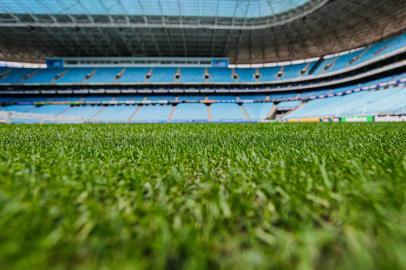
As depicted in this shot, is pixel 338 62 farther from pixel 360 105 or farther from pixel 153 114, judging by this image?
pixel 153 114

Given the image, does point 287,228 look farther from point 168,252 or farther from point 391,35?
point 391,35

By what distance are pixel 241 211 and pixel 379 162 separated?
131 centimetres

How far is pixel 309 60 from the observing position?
43.9m

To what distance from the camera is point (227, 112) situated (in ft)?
128

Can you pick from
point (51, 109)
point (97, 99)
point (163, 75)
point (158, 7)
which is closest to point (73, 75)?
point (97, 99)

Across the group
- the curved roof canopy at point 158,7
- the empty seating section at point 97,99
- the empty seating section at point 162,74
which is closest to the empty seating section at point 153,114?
the empty seating section at point 162,74

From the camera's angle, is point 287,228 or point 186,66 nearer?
point 287,228

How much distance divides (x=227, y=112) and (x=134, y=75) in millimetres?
20155

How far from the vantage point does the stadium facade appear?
28781mm

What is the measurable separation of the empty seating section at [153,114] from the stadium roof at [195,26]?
1182 cm

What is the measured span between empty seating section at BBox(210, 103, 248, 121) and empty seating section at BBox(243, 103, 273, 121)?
1.50m

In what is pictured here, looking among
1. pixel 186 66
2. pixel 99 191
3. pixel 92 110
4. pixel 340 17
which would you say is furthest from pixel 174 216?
pixel 186 66

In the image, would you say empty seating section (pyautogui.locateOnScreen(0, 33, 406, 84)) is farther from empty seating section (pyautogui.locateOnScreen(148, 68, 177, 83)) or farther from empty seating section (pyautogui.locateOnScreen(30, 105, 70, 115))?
empty seating section (pyautogui.locateOnScreen(30, 105, 70, 115))

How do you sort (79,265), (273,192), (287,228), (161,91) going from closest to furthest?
(79,265) < (287,228) < (273,192) < (161,91)
